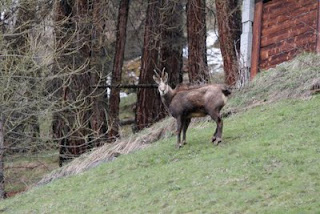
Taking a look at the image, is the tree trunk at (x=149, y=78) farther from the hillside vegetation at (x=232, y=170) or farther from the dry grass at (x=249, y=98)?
the hillside vegetation at (x=232, y=170)

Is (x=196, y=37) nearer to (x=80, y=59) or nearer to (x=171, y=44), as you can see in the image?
(x=171, y=44)

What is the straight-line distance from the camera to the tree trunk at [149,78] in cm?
2425

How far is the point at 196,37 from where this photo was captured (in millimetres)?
22953

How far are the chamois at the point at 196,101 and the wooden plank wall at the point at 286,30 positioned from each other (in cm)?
502

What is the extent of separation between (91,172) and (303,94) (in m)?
5.19

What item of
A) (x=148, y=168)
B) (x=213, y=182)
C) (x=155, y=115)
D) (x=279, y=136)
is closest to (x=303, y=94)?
(x=279, y=136)

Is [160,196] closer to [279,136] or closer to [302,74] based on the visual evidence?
[279,136]

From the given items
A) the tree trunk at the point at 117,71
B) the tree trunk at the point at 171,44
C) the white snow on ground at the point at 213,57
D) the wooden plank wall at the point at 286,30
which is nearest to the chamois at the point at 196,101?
the wooden plank wall at the point at 286,30

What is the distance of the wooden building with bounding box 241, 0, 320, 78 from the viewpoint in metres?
19.7

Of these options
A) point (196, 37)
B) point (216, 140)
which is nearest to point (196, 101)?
point (216, 140)

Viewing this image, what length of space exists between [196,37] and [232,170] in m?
10.7

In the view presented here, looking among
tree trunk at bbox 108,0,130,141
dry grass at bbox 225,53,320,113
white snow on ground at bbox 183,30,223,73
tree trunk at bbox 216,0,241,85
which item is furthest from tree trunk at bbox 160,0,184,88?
white snow on ground at bbox 183,30,223,73

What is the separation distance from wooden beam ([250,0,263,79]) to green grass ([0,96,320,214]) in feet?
10.9

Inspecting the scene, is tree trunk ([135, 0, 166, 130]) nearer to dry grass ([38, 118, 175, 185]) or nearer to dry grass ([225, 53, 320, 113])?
dry grass ([38, 118, 175, 185])
